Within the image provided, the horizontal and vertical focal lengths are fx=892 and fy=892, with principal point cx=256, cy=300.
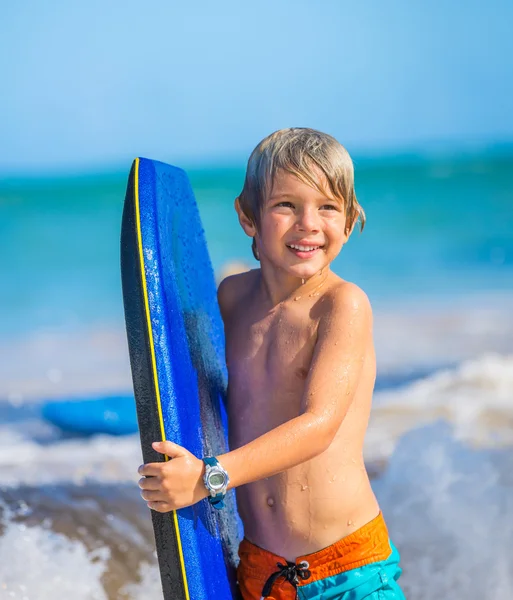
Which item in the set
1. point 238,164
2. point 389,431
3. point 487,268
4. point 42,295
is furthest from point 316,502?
point 238,164

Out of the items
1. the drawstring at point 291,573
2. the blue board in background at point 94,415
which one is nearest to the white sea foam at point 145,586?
the drawstring at point 291,573

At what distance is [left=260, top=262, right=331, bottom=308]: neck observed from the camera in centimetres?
183

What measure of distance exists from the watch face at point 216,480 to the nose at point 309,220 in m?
0.51

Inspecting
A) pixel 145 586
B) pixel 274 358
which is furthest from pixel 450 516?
pixel 274 358

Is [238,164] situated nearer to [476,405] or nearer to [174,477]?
[476,405]

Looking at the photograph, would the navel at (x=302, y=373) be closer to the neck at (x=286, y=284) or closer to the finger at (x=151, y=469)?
the neck at (x=286, y=284)

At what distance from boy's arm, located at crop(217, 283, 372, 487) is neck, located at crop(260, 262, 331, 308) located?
0.05m

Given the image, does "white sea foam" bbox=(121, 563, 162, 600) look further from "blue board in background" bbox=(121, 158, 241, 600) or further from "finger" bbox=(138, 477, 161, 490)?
"finger" bbox=(138, 477, 161, 490)

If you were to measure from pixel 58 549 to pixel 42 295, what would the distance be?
7.42 metres

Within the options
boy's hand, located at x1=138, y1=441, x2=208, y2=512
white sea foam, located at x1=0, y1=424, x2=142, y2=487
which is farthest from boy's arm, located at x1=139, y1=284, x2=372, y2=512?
white sea foam, located at x1=0, y1=424, x2=142, y2=487

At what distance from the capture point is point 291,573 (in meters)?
1.77

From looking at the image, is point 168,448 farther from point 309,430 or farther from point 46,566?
point 46,566

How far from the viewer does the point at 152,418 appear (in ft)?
4.96

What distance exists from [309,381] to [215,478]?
28 cm
